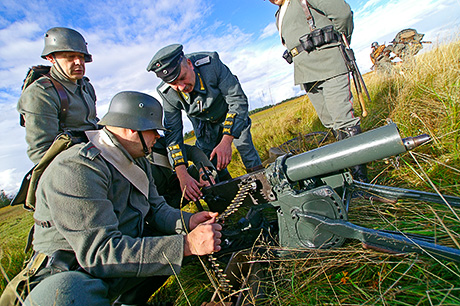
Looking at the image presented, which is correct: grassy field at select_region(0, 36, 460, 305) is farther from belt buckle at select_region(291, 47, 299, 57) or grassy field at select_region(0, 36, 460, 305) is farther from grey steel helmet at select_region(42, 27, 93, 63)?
grey steel helmet at select_region(42, 27, 93, 63)

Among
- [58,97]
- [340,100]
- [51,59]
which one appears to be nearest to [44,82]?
[58,97]

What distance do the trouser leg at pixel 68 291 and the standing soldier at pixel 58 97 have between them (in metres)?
1.84

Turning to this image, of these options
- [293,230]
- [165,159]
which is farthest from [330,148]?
[165,159]

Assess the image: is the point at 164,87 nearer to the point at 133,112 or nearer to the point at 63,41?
the point at 63,41

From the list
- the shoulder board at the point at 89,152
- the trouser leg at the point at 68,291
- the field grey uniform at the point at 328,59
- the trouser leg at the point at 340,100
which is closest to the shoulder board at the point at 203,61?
the field grey uniform at the point at 328,59

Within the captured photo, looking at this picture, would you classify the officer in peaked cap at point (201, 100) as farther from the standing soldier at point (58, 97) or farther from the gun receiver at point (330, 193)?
the gun receiver at point (330, 193)

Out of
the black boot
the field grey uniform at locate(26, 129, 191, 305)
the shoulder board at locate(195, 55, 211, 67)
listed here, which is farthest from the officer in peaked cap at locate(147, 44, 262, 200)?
the field grey uniform at locate(26, 129, 191, 305)

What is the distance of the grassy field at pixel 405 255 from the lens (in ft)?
4.94

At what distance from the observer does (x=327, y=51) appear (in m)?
3.26

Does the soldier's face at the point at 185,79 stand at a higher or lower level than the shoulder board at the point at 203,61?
lower

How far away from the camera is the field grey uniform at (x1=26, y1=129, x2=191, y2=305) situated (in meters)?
1.68

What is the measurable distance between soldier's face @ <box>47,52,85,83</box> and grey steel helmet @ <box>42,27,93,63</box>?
8 centimetres

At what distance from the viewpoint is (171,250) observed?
191cm

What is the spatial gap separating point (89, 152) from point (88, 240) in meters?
0.66
